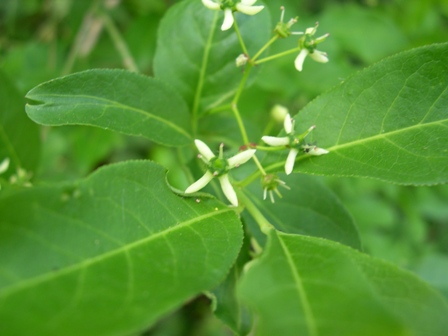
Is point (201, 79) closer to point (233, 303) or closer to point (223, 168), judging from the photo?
point (223, 168)

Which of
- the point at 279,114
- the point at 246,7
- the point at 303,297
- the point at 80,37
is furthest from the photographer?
the point at 80,37

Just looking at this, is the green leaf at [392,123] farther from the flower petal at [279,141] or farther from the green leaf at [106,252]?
the green leaf at [106,252]

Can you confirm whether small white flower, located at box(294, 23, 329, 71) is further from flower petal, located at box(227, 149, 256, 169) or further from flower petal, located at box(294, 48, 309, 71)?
flower petal, located at box(227, 149, 256, 169)

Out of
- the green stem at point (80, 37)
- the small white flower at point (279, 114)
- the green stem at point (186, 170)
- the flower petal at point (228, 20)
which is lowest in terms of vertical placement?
the small white flower at point (279, 114)

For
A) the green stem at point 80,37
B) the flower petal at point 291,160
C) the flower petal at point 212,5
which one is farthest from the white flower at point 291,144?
the green stem at point 80,37

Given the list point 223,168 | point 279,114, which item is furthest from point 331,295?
point 279,114

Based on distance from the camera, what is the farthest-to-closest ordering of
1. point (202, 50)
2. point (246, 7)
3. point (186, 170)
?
point (202, 50), point (186, 170), point (246, 7)
